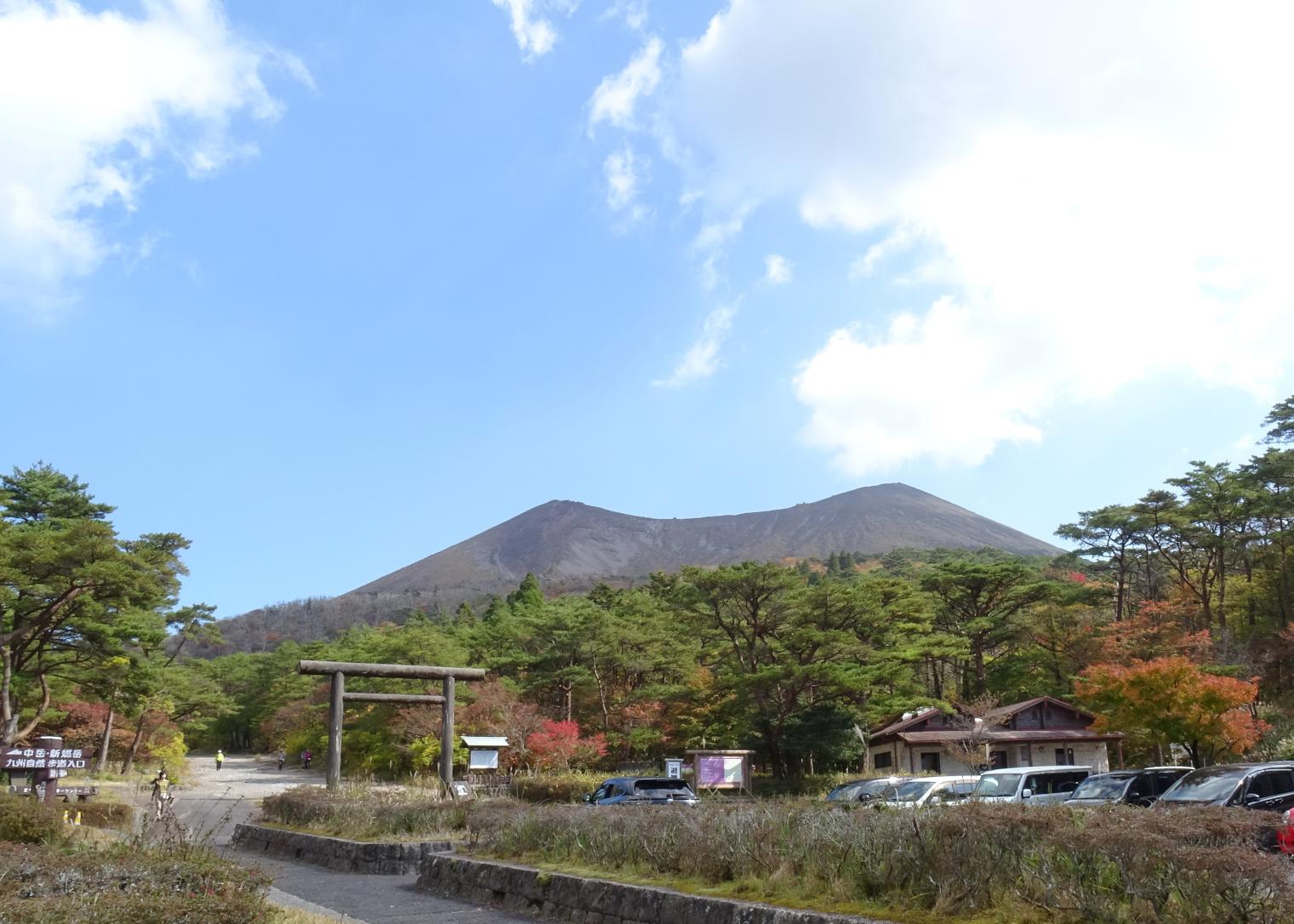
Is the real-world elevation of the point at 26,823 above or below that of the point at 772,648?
below

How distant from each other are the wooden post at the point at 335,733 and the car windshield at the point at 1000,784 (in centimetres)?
1461

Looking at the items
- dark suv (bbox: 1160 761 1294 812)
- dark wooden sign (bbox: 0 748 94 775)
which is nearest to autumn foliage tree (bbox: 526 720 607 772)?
dark wooden sign (bbox: 0 748 94 775)

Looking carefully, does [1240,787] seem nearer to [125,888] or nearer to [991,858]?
[991,858]

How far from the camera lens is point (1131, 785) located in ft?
48.4

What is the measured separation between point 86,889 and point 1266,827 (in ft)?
26.2

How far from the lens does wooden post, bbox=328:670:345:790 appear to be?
77.3 ft

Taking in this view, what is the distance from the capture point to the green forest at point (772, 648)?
26703 millimetres

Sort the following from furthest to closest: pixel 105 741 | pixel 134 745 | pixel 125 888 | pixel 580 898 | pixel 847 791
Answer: pixel 134 745 < pixel 105 741 < pixel 847 791 < pixel 580 898 < pixel 125 888

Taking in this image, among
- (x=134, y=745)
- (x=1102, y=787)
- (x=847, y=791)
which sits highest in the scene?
(x=1102, y=787)

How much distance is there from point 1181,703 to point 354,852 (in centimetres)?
Result: 1899

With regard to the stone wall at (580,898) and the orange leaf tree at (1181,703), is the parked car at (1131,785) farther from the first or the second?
the orange leaf tree at (1181,703)

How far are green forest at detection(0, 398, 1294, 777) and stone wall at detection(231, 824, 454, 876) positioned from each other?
10.7 meters

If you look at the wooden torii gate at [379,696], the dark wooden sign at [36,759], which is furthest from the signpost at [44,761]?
the wooden torii gate at [379,696]

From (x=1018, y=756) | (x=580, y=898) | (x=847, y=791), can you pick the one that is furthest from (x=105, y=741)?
(x=580, y=898)
